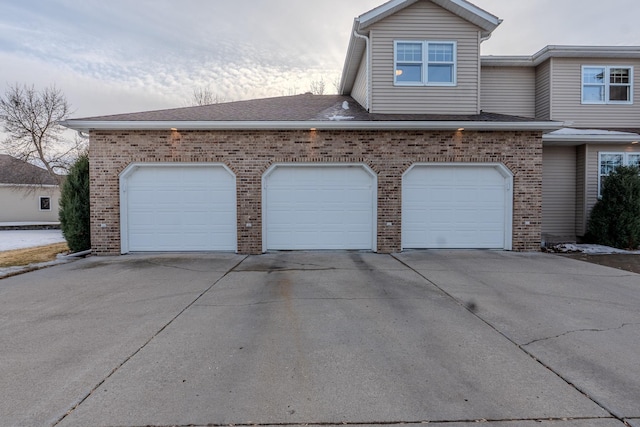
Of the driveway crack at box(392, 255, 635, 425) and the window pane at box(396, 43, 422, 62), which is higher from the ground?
the window pane at box(396, 43, 422, 62)

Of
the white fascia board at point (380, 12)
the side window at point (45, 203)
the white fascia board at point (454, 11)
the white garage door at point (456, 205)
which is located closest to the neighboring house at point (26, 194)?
the side window at point (45, 203)

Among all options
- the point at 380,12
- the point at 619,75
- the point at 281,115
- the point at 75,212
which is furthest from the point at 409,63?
the point at 75,212

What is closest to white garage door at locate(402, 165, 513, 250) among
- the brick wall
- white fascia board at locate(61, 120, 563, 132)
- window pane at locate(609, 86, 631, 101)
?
the brick wall

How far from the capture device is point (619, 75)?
11.7m

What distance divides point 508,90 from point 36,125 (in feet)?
86.9

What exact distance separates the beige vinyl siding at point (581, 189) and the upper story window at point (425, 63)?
5.06 meters

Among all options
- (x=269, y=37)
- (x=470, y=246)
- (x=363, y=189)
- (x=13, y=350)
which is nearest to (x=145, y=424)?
(x=13, y=350)

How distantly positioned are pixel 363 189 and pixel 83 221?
7.79 meters

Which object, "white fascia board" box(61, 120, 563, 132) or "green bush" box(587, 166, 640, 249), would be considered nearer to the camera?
"white fascia board" box(61, 120, 563, 132)

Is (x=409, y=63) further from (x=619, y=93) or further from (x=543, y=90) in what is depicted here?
(x=619, y=93)

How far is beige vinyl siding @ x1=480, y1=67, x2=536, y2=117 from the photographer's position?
1198cm

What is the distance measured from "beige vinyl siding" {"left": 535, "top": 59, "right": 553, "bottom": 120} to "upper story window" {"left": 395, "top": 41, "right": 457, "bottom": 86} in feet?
14.1

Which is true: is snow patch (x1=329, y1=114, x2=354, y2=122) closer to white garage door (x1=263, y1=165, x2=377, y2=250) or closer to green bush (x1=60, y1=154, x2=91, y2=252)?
white garage door (x1=263, y1=165, x2=377, y2=250)

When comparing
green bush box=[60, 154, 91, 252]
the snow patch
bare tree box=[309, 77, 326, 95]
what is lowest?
green bush box=[60, 154, 91, 252]
